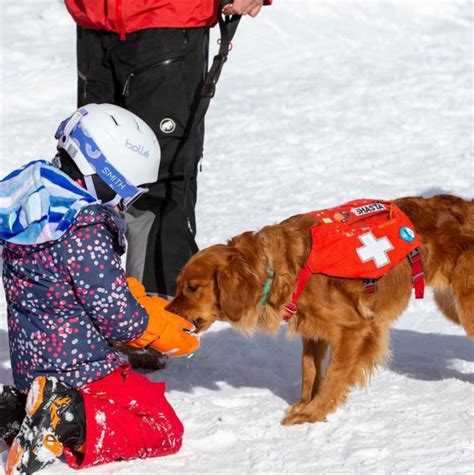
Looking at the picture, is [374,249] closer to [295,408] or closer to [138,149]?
[295,408]

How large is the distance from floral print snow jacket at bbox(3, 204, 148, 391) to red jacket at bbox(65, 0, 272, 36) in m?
1.32

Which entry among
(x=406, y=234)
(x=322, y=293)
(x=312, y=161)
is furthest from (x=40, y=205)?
(x=312, y=161)

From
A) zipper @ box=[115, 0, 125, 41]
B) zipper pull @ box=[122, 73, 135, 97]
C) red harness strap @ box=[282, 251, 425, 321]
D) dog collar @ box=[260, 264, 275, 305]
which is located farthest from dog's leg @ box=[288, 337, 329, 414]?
zipper @ box=[115, 0, 125, 41]

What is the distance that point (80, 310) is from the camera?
3850 mm

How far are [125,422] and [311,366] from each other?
1.13 meters

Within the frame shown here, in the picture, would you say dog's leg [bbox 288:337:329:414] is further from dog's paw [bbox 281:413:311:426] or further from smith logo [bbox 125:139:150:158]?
smith logo [bbox 125:139:150:158]

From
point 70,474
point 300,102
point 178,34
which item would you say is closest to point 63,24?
point 300,102

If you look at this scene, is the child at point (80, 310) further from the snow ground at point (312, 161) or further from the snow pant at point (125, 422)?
the snow ground at point (312, 161)

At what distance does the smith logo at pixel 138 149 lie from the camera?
12.8ft

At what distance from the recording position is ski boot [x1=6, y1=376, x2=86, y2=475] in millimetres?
3631

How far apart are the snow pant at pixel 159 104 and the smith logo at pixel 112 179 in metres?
0.97


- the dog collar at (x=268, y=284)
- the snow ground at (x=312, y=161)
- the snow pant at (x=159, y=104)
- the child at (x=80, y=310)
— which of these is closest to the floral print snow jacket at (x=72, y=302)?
the child at (x=80, y=310)

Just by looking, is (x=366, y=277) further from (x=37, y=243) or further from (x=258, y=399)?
(x=37, y=243)

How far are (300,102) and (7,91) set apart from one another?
2891 mm
